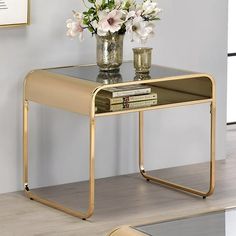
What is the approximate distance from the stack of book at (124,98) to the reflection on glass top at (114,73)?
5cm

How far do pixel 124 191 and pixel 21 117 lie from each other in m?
0.71

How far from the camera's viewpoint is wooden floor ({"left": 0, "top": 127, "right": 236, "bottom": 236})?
14.3ft

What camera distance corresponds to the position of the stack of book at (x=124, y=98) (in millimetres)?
4449

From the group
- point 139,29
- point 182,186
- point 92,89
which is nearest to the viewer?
point 92,89

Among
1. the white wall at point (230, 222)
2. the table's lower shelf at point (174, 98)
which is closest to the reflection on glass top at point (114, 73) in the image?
the table's lower shelf at point (174, 98)

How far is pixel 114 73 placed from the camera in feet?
15.4

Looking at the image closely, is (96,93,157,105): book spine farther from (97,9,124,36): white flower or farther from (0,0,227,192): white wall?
(0,0,227,192): white wall

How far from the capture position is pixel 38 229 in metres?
4.31

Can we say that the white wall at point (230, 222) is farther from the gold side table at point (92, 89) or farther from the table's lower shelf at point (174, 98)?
the table's lower shelf at point (174, 98)

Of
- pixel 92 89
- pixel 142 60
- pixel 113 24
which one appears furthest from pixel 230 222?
pixel 142 60

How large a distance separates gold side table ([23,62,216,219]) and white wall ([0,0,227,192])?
14cm

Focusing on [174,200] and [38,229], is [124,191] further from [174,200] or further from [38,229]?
[38,229]

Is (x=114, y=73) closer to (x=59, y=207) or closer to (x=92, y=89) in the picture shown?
(x=92, y=89)

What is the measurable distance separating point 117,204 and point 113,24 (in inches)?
37.6
